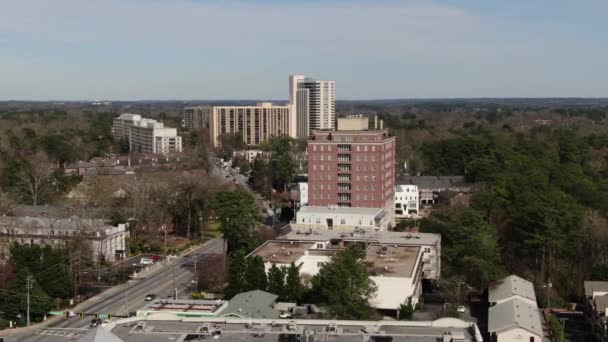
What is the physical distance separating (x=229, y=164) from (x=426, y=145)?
38.1 m

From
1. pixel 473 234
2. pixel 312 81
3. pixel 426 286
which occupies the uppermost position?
pixel 312 81

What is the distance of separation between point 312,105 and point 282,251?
112228 millimetres

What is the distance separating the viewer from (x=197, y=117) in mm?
172000

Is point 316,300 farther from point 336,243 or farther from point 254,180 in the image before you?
point 254,180

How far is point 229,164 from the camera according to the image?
129 metres

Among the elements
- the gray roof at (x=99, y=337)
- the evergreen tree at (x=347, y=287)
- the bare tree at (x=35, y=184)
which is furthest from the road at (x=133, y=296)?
the bare tree at (x=35, y=184)

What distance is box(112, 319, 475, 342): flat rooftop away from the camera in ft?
94.2

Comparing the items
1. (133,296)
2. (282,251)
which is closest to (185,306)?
(133,296)

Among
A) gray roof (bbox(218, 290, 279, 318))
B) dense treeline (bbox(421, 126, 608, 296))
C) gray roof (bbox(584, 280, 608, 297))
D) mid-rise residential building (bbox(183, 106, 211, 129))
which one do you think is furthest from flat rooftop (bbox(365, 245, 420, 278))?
mid-rise residential building (bbox(183, 106, 211, 129))

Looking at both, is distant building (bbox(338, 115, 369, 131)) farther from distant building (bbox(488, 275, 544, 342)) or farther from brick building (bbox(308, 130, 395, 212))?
distant building (bbox(488, 275, 544, 342))

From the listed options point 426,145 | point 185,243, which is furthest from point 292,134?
point 185,243

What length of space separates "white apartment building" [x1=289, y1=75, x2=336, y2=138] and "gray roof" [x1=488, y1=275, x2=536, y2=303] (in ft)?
370

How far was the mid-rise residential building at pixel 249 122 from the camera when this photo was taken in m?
147

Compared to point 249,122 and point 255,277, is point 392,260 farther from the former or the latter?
point 249,122
